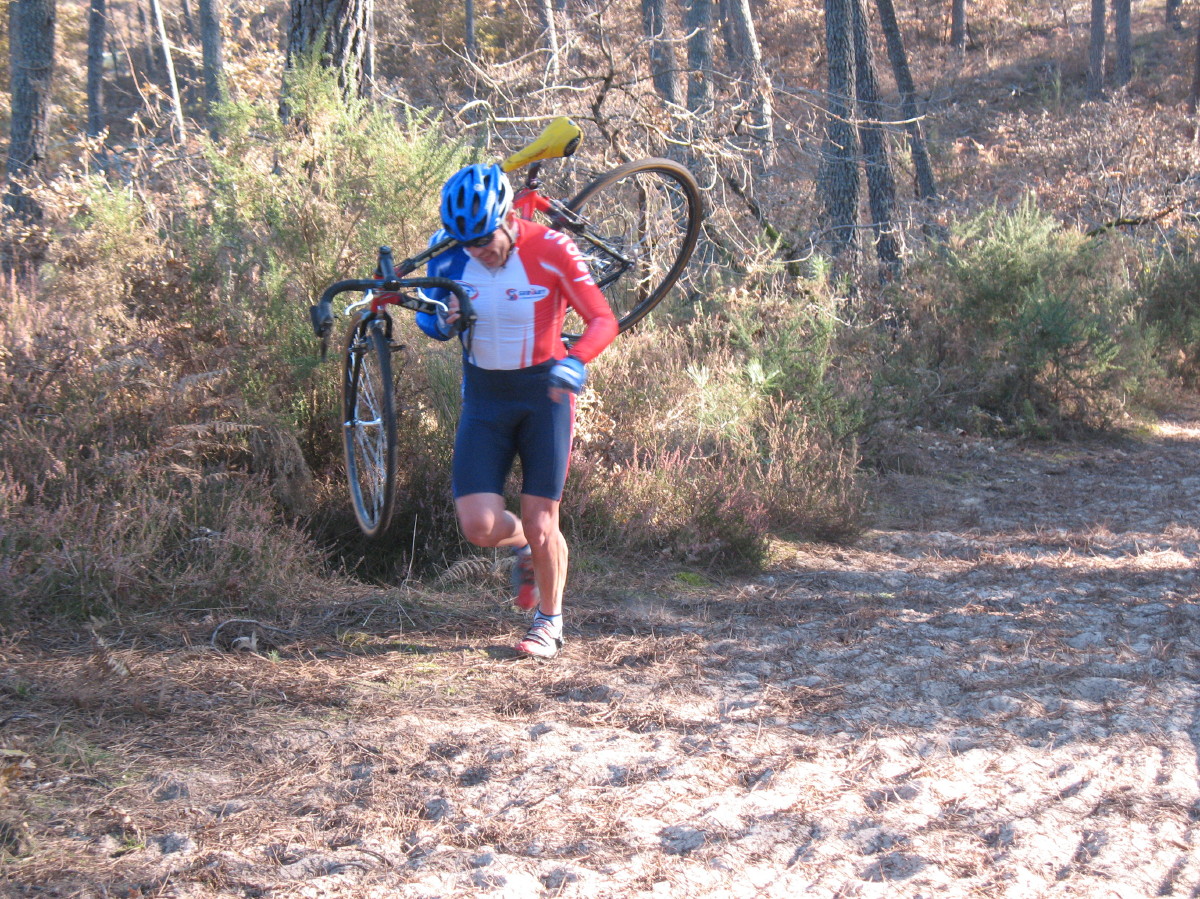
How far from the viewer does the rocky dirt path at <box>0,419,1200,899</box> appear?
A: 2.95 metres

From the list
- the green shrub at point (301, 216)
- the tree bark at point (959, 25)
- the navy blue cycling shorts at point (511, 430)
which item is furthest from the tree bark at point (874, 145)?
the tree bark at point (959, 25)

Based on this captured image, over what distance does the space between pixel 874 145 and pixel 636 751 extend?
463 inches

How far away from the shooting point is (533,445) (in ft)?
14.3

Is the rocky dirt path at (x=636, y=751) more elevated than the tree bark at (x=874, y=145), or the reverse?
the tree bark at (x=874, y=145)

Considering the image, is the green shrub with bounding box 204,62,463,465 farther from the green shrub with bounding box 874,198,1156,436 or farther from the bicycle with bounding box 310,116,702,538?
the green shrub with bounding box 874,198,1156,436

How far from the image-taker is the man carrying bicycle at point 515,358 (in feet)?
14.0

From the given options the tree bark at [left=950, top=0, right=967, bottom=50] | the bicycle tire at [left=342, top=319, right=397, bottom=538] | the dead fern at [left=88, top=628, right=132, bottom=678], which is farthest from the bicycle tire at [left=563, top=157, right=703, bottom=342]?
the tree bark at [left=950, top=0, right=967, bottom=50]

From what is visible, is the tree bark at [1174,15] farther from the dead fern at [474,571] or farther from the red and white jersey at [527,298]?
the red and white jersey at [527,298]

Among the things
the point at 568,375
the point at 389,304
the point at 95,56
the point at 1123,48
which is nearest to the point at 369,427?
the point at 389,304

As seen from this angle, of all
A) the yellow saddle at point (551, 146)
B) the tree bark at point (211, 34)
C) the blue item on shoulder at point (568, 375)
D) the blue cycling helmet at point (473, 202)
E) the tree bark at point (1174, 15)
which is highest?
the tree bark at point (1174, 15)

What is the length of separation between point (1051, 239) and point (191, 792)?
1161 cm

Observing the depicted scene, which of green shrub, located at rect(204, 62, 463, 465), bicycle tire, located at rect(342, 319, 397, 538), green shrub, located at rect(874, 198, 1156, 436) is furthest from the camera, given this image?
green shrub, located at rect(874, 198, 1156, 436)

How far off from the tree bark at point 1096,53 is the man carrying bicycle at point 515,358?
2880 cm

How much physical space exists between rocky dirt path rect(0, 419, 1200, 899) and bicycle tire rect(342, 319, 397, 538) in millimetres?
565
